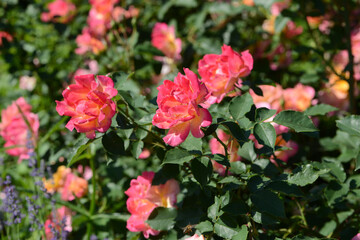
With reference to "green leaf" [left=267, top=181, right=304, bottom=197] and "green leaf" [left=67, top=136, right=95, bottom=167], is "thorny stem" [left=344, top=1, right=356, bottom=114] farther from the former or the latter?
"green leaf" [left=67, top=136, right=95, bottom=167]

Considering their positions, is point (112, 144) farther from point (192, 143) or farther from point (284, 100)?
point (284, 100)

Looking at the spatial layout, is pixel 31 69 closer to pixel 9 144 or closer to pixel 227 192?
pixel 9 144

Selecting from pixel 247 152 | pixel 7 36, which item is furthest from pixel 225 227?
pixel 7 36

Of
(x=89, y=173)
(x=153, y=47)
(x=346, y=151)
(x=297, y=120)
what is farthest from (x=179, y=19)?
(x=297, y=120)

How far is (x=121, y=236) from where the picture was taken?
142 centimetres

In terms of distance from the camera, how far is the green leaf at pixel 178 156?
0.80m

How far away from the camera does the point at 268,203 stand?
31.4 inches

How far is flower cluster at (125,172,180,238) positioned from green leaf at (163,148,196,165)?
0.86 ft

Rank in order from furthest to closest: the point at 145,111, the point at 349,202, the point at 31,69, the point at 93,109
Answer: the point at 31,69 < the point at 349,202 < the point at 145,111 < the point at 93,109

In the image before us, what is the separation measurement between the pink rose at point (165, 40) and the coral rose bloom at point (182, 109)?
44.1 inches

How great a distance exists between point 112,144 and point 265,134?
0.35 meters

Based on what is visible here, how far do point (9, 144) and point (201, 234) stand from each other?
0.94 m

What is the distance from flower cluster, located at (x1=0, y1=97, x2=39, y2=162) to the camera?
1.47 meters

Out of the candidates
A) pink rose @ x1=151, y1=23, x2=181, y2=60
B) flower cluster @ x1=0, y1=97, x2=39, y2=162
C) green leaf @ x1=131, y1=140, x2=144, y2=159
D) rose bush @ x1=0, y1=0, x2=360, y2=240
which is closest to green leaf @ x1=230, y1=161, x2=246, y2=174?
rose bush @ x1=0, y1=0, x2=360, y2=240
